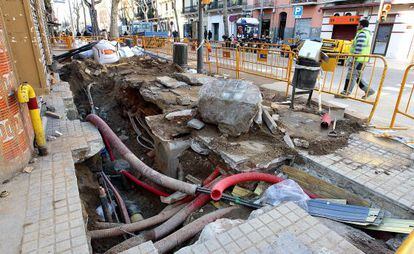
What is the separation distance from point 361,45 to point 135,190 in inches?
277

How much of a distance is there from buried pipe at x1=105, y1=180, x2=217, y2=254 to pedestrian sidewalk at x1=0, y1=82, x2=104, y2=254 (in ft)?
2.08

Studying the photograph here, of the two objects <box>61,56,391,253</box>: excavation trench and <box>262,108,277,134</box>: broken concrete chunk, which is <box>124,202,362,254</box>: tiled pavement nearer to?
<box>61,56,391,253</box>: excavation trench

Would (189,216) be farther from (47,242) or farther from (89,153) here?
(89,153)

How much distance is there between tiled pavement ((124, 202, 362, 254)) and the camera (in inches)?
88.3

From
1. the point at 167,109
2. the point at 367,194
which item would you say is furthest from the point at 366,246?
the point at 167,109

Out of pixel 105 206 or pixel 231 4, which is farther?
pixel 231 4

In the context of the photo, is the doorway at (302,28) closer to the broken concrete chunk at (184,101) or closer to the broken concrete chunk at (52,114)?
the broken concrete chunk at (184,101)

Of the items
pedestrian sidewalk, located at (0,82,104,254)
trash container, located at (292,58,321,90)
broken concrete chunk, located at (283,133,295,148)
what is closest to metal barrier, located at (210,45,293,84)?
trash container, located at (292,58,321,90)

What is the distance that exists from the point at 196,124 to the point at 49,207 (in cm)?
262

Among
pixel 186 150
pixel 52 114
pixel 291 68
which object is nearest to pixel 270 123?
pixel 186 150

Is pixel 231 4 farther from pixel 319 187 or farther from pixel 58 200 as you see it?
pixel 58 200

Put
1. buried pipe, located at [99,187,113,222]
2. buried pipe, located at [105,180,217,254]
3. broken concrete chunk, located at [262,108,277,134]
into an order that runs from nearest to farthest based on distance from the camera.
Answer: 1. buried pipe, located at [105,180,217,254]
2. buried pipe, located at [99,187,113,222]
3. broken concrete chunk, located at [262,108,277,134]

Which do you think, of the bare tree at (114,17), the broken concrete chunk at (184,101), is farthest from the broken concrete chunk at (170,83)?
the bare tree at (114,17)

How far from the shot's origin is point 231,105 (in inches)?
176
